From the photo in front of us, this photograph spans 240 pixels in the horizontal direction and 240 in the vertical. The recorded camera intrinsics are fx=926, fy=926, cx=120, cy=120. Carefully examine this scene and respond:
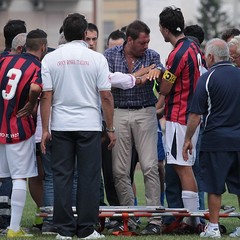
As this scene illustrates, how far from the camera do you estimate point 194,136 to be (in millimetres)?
10016

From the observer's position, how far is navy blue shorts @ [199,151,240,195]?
9414mm

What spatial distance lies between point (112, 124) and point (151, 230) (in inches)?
52.6

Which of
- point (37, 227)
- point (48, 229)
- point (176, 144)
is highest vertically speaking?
point (176, 144)

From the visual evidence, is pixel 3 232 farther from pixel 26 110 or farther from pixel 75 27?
pixel 75 27

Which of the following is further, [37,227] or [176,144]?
[37,227]

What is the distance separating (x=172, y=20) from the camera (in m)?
9.98

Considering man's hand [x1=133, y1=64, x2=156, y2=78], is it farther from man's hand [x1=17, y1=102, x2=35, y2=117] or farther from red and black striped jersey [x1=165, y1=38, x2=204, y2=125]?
man's hand [x1=17, y1=102, x2=35, y2=117]

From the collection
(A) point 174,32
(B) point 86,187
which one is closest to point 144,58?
(A) point 174,32

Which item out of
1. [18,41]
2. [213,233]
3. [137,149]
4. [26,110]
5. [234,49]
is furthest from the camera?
[234,49]

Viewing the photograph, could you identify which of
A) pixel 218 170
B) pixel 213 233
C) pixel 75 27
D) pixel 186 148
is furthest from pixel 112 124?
pixel 213 233

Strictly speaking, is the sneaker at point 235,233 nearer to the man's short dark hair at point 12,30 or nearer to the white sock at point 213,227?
the white sock at point 213,227

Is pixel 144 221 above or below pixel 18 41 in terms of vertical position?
below

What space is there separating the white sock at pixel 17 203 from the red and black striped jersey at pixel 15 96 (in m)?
0.48

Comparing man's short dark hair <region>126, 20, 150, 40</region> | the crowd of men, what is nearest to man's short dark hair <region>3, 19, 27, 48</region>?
the crowd of men
